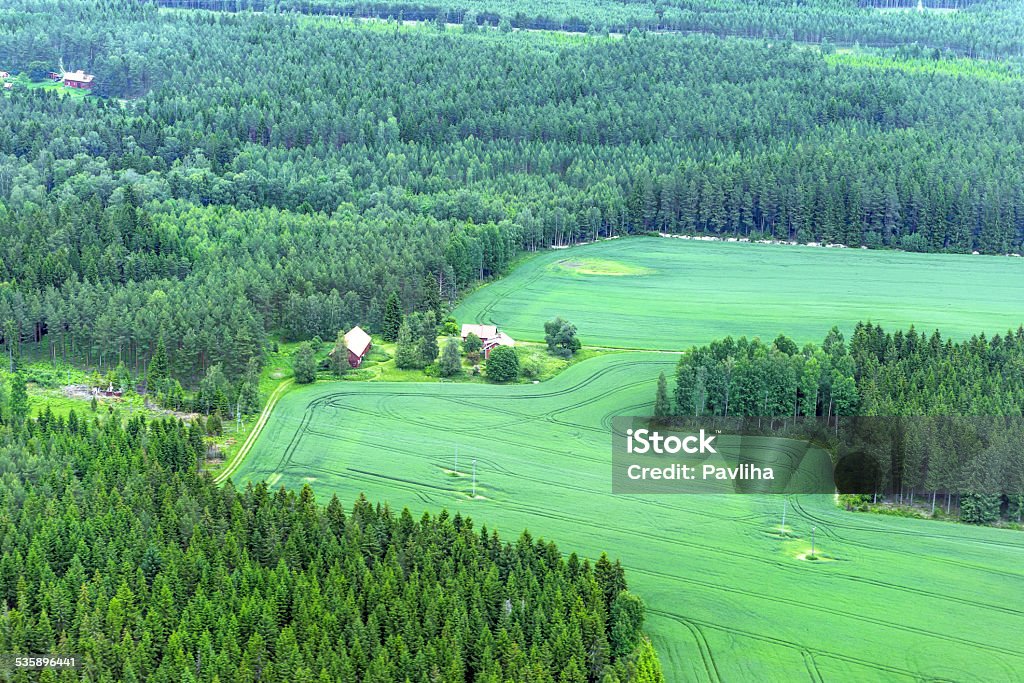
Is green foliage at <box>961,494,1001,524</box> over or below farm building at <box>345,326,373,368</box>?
below

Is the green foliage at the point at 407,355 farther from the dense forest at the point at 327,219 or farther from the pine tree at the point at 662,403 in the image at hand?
the pine tree at the point at 662,403

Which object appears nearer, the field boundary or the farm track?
the farm track

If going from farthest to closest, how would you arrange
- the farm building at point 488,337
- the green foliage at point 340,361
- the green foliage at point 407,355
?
the farm building at point 488,337
the green foliage at point 407,355
the green foliage at point 340,361

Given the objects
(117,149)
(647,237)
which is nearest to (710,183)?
(647,237)

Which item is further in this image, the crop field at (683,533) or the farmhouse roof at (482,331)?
the farmhouse roof at (482,331)

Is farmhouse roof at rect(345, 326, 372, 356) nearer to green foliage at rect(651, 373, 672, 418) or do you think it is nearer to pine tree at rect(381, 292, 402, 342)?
pine tree at rect(381, 292, 402, 342)

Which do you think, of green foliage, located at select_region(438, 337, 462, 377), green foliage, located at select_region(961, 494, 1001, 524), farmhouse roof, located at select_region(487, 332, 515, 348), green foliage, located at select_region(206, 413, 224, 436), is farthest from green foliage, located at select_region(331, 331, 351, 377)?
green foliage, located at select_region(961, 494, 1001, 524)

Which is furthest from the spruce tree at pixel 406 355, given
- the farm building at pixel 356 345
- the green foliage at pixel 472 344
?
the green foliage at pixel 472 344
